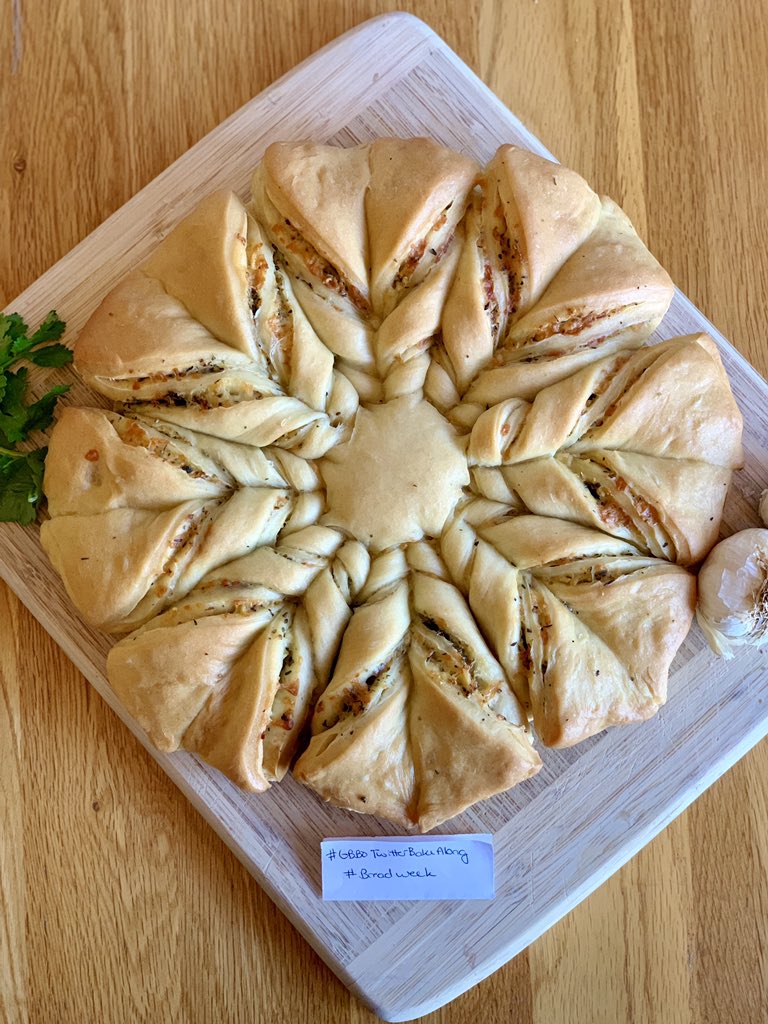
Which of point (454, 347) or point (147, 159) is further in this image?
point (147, 159)

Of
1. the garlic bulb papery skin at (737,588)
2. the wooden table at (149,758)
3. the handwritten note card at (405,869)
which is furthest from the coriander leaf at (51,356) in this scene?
the garlic bulb papery skin at (737,588)

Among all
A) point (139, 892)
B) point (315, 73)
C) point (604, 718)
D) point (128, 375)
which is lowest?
point (139, 892)

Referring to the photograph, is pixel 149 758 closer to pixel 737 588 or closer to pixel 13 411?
pixel 13 411

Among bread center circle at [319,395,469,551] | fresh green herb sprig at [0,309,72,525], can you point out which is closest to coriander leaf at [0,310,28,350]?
fresh green herb sprig at [0,309,72,525]

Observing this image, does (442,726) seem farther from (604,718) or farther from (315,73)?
(315,73)

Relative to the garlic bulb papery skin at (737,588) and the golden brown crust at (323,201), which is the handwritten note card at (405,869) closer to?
the garlic bulb papery skin at (737,588)

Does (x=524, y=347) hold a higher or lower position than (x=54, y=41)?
lower

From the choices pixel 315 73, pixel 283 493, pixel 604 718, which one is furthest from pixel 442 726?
pixel 315 73
